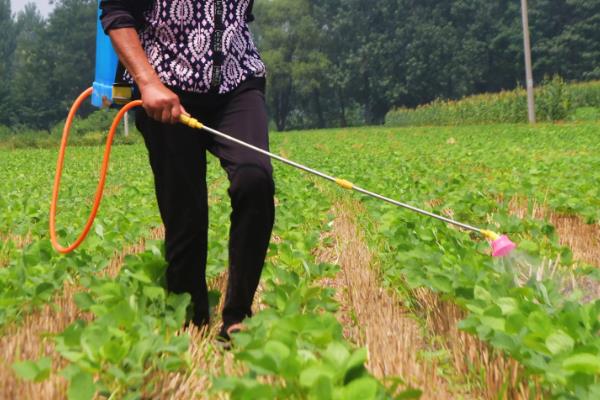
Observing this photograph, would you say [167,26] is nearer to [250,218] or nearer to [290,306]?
[250,218]

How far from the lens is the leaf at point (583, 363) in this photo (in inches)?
67.4

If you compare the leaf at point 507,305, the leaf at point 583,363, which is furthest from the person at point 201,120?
the leaf at point 583,363

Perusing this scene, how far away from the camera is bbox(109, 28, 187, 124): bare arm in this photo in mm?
2594

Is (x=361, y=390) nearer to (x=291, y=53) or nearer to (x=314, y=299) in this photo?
(x=314, y=299)

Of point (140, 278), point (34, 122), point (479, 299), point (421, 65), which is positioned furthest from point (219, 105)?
point (34, 122)

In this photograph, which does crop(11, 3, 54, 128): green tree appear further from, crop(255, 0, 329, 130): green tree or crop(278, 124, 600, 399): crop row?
crop(278, 124, 600, 399): crop row

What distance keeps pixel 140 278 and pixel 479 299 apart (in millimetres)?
1439

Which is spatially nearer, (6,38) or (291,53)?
(291,53)

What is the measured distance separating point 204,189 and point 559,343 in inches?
63.5

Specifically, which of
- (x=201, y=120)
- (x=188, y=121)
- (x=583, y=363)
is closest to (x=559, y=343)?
(x=583, y=363)

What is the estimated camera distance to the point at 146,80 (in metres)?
2.63

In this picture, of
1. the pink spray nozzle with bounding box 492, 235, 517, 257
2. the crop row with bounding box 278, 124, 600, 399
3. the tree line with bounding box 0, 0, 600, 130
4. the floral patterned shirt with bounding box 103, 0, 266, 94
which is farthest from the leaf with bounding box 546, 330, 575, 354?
the tree line with bounding box 0, 0, 600, 130

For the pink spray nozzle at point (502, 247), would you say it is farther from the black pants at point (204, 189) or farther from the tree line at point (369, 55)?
the tree line at point (369, 55)

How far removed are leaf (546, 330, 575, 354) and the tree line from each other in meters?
58.7
